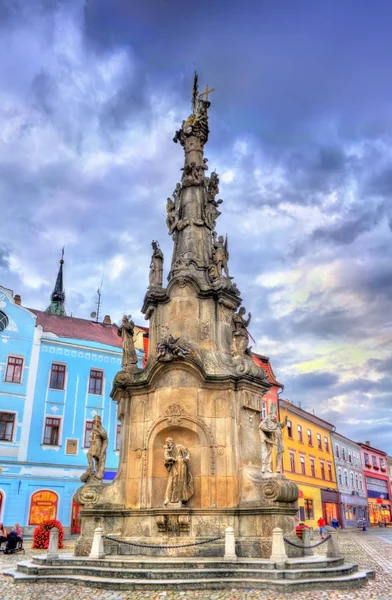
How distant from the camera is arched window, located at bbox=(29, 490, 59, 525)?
28.0m

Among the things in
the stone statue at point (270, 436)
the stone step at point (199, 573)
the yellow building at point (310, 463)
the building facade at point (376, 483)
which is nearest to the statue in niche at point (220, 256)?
the stone statue at point (270, 436)

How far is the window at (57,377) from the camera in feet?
103

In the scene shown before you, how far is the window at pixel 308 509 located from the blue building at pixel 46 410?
19.9 m

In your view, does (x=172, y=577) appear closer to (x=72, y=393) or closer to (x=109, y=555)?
(x=109, y=555)

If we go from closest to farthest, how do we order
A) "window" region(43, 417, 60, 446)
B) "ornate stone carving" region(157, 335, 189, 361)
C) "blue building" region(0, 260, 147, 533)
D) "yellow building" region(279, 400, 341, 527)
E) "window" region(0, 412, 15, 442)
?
1. "ornate stone carving" region(157, 335, 189, 361)
2. "blue building" region(0, 260, 147, 533)
3. "window" region(0, 412, 15, 442)
4. "window" region(43, 417, 60, 446)
5. "yellow building" region(279, 400, 341, 527)

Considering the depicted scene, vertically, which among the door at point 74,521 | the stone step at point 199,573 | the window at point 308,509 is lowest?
the stone step at point 199,573

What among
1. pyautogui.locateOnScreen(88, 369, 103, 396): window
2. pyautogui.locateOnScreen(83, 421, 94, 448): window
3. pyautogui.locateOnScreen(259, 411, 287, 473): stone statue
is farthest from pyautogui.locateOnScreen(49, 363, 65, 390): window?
pyautogui.locateOnScreen(259, 411, 287, 473): stone statue

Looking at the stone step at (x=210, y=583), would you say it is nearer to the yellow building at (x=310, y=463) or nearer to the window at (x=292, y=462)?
the yellow building at (x=310, y=463)

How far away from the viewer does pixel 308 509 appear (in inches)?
1757

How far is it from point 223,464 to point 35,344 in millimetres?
20689

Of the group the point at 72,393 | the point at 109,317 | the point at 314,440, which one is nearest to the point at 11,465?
the point at 72,393

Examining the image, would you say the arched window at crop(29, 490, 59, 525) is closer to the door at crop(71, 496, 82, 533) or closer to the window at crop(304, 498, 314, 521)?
the door at crop(71, 496, 82, 533)

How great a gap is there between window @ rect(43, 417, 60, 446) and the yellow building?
18939 mm

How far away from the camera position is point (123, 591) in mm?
9586
